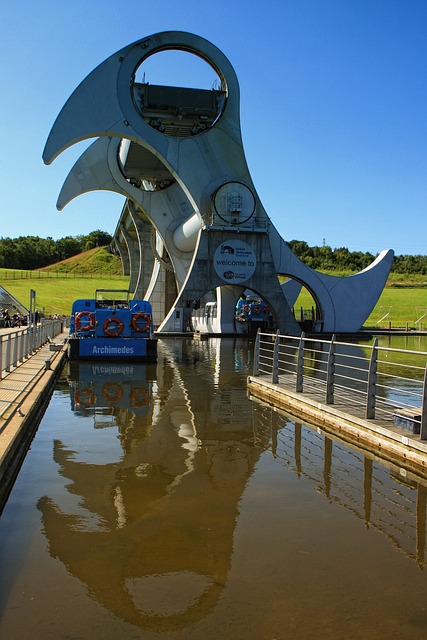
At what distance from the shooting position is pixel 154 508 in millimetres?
5621

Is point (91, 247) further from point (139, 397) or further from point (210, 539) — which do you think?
point (210, 539)

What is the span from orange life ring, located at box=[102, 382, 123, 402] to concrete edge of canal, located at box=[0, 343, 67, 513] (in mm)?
1131

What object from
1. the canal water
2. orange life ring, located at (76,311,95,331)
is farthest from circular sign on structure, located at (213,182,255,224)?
the canal water

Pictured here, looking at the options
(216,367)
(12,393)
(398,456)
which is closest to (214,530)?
(398,456)

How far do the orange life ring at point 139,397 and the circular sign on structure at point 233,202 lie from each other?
89.9ft

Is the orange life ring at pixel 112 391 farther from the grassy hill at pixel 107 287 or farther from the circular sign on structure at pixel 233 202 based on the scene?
the grassy hill at pixel 107 287

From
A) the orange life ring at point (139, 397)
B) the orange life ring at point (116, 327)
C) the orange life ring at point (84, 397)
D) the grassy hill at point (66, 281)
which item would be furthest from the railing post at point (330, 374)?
the grassy hill at point (66, 281)

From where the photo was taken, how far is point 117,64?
130ft

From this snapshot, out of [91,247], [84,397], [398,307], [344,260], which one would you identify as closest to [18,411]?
[84,397]

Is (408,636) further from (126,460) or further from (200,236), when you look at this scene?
(200,236)

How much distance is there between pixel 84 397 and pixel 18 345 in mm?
5034

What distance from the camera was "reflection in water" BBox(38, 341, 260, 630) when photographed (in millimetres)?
4023

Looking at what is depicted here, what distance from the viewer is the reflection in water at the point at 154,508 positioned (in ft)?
13.2

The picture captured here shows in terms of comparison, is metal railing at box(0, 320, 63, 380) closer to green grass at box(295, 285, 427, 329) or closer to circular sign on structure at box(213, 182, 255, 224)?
circular sign on structure at box(213, 182, 255, 224)
